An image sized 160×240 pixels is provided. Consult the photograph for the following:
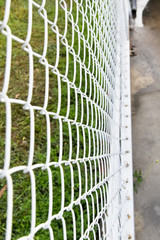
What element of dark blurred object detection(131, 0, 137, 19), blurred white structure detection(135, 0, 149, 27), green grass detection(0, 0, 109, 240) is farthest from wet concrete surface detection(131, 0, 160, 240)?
green grass detection(0, 0, 109, 240)

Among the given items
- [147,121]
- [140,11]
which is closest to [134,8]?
[140,11]

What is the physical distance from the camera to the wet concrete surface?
2.10 meters

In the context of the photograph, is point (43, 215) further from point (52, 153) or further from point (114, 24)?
point (114, 24)

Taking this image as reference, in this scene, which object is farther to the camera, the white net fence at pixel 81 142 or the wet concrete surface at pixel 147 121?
the wet concrete surface at pixel 147 121

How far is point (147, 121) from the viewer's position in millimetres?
2803

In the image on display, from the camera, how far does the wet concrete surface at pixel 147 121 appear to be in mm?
2100

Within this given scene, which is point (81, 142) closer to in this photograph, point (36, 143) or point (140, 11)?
point (36, 143)

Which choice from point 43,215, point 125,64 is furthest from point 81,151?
point 125,64

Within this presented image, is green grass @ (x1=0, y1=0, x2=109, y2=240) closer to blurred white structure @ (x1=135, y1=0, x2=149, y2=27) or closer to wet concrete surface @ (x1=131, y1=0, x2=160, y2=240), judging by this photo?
wet concrete surface @ (x1=131, y1=0, x2=160, y2=240)

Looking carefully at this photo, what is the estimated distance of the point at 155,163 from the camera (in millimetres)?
2426

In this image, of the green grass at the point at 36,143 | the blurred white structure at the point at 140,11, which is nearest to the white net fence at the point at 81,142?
the green grass at the point at 36,143

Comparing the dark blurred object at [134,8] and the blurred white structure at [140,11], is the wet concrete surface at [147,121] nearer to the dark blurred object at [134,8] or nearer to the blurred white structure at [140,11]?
the blurred white structure at [140,11]

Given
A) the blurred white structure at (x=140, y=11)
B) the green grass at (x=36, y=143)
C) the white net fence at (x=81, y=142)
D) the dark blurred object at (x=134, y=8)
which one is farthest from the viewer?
the dark blurred object at (x=134, y=8)

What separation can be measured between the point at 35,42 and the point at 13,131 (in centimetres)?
152
